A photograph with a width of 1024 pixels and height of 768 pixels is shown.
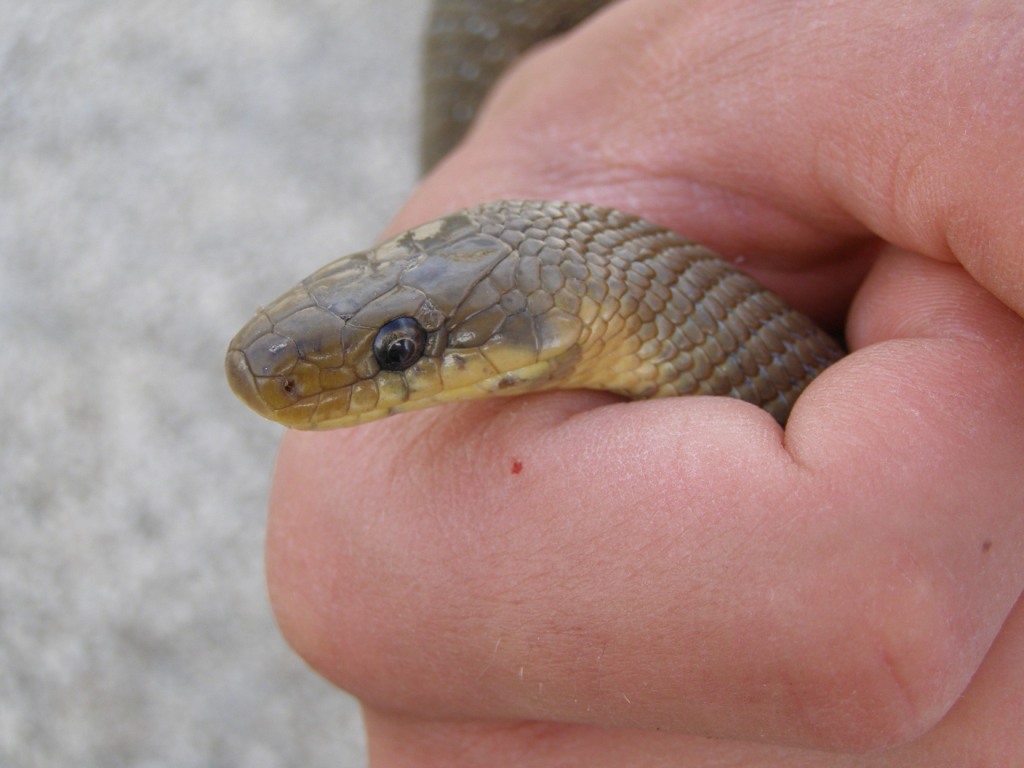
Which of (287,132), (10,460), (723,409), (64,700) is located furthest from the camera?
(287,132)

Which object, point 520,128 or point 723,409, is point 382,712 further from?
point 520,128

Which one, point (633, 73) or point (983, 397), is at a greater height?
point (633, 73)

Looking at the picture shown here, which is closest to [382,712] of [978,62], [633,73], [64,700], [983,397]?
[983,397]

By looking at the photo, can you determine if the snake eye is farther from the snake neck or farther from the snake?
the snake neck

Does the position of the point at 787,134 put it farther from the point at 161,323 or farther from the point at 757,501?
the point at 161,323

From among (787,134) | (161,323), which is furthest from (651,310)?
(161,323)

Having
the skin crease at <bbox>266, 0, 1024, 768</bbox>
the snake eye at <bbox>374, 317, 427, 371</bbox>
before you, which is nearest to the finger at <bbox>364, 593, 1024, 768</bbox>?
the skin crease at <bbox>266, 0, 1024, 768</bbox>

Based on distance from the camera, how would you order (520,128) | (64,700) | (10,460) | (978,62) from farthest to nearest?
1. (10,460)
2. (64,700)
3. (520,128)
4. (978,62)
